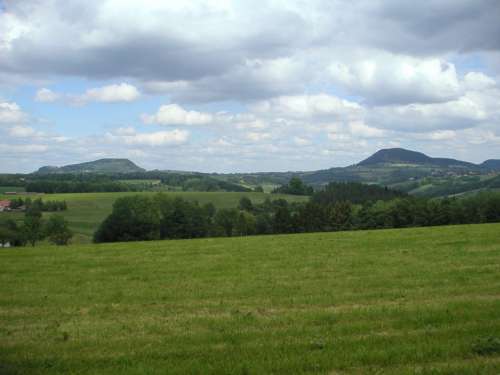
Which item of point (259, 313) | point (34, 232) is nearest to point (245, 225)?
point (34, 232)

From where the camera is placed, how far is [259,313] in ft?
41.2

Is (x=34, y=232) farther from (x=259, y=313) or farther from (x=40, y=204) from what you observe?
(x=259, y=313)

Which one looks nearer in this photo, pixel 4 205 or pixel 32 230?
pixel 32 230

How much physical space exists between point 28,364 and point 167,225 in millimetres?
70418

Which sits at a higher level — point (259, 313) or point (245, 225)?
point (259, 313)

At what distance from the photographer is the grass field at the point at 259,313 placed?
8.63 meters

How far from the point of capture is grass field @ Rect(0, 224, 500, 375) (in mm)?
8633

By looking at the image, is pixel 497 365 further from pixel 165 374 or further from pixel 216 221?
pixel 216 221

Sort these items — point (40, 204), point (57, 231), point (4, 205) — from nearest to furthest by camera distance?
point (57, 231)
point (4, 205)
point (40, 204)

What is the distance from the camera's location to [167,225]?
78750mm

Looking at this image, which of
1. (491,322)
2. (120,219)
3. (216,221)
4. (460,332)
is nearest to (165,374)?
(460,332)

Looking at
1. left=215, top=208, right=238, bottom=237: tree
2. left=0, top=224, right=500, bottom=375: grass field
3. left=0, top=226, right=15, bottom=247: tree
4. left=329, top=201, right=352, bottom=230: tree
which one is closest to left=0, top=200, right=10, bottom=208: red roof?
left=0, top=226, right=15, bottom=247: tree

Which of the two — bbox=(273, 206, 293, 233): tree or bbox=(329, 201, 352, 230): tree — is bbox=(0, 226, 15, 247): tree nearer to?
bbox=(273, 206, 293, 233): tree

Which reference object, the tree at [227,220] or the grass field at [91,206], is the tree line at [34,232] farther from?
the tree at [227,220]
